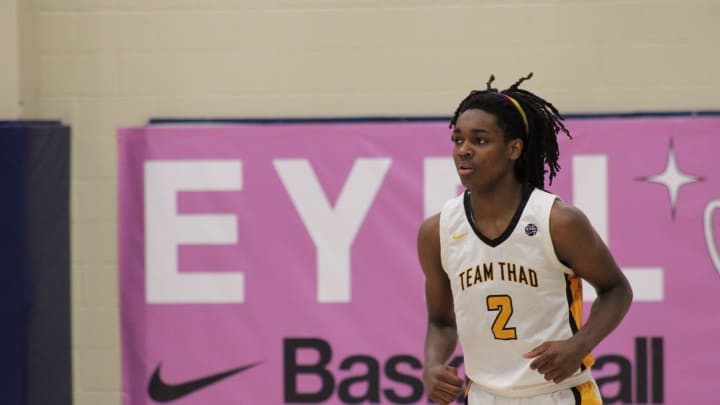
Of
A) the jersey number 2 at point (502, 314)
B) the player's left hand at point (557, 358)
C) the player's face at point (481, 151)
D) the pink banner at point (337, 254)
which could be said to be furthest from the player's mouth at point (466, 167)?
the pink banner at point (337, 254)

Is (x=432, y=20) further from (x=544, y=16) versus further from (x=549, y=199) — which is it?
(x=549, y=199)

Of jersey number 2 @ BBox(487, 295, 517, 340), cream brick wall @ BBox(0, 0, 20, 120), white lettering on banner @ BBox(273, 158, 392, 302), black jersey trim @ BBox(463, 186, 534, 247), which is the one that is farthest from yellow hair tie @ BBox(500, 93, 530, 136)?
cream brick wall @ BBox(0, 0, 20, 120)

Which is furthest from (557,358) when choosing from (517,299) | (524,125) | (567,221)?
(524,125)

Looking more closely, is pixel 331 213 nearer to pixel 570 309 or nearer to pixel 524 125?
pixel 524 125

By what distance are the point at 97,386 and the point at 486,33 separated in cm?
252

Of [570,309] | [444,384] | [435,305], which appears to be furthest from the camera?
[435,305]

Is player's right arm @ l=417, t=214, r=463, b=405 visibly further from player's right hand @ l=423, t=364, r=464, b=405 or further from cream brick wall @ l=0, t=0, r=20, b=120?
cream brick wall @ l=0, t=0, r=20, b=120

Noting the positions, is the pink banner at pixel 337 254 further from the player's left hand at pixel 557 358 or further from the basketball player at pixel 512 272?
the player's left hand at pixel 557 358

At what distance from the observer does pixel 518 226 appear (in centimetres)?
334

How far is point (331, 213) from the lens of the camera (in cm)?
548

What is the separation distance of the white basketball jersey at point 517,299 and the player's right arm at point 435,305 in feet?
0.39

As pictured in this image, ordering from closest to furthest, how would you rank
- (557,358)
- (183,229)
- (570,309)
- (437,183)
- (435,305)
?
1. (557,358)
2. (570,309)
3. (435,305)
4. (437,183)
5. (183,229)

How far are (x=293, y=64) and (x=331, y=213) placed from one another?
73 centimetres

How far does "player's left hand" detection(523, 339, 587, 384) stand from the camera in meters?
3.16
